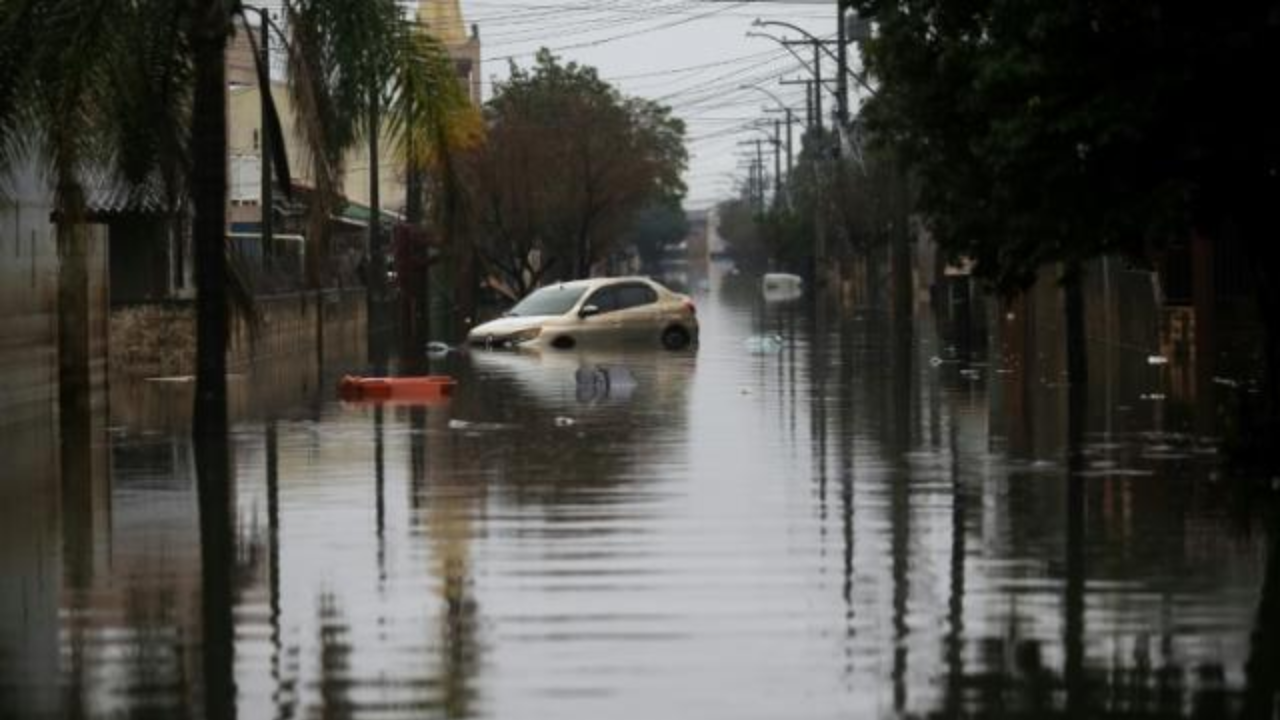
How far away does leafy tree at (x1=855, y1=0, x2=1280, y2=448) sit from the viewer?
17.3 meters

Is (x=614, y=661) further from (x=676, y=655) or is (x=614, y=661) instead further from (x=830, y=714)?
(x=830, y=714)

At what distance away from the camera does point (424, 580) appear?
13414 mm

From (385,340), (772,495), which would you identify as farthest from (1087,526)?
(385,340)

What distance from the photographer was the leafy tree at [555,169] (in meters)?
77.9

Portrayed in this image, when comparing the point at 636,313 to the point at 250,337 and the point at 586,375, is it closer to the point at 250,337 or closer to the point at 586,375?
the point at 250,337

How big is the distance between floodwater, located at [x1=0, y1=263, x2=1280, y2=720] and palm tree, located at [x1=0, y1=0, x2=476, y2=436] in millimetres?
2007

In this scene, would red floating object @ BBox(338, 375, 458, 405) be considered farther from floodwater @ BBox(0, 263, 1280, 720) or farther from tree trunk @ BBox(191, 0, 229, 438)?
tree trunk @ BBox(191, 0, 229, 438)

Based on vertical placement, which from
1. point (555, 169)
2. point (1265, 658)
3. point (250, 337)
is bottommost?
point (1265, 658)

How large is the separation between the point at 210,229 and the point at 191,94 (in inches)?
59.3

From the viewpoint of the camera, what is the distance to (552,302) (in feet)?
162

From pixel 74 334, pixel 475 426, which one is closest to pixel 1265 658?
pixel 475 426

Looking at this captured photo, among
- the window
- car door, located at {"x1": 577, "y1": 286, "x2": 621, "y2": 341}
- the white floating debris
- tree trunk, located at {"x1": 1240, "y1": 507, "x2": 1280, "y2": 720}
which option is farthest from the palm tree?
the window

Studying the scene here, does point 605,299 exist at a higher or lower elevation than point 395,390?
higher

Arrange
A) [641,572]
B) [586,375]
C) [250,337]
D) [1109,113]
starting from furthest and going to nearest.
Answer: [250,337] < [586,375] < [1109,113] < [641,572]
